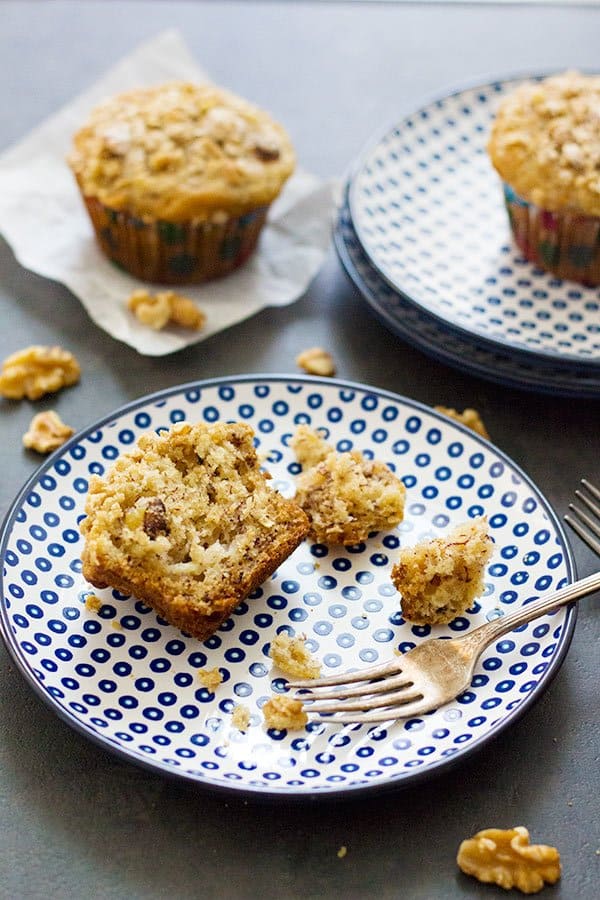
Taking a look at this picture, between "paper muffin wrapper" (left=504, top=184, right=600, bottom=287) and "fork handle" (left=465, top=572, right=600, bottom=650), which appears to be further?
"paper muffin wrapper" (left=504, top=184, right=600, bottom=287)

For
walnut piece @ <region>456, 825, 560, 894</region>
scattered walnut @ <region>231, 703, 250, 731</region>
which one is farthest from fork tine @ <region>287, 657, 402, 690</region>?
walnut piece @ <region>456, 825, 560, 894</region>

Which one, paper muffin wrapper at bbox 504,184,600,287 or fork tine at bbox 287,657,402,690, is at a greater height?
paper muffin wrapper at bbox 504,184,600,287

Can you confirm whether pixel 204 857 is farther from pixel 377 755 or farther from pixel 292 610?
pixel 292 610

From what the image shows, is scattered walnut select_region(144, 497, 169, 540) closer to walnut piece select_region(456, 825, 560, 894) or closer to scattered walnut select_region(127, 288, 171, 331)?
walnut piece select_region(456, 825, 560, 894)

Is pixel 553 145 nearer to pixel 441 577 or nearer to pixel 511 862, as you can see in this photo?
pixel 441 577

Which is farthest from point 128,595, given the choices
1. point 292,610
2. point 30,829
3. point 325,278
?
point 325,278

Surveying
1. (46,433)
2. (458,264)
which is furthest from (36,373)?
(458,264)
